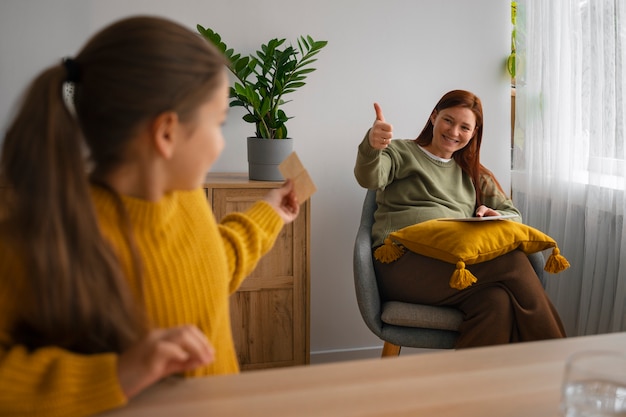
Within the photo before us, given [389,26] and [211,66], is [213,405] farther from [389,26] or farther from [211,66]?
[389,26]

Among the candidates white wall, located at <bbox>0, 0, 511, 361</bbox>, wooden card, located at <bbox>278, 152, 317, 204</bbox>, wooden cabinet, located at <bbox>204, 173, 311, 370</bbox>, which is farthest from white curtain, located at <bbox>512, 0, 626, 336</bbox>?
wooden card, located at <bbox>278, 152, 317, 204</bbox>

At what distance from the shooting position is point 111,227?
0.90 m

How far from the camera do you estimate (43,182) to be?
807 mm

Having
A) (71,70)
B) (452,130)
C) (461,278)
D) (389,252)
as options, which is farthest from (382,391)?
(452,130)

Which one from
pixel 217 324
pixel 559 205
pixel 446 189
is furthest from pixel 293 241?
pixel 217 324

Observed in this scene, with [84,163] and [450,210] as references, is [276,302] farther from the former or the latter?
[84,163]

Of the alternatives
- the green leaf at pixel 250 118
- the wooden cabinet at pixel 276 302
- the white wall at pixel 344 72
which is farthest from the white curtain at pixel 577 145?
the green leaf at pixel 250 118

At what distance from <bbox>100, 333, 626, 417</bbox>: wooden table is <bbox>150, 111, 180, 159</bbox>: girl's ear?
0.30m

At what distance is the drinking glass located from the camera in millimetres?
791

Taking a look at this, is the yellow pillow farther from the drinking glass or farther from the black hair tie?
the black hair tie

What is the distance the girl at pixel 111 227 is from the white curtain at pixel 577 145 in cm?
222

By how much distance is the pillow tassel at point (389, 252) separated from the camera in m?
2.56

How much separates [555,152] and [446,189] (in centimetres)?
67

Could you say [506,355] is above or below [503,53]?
below
